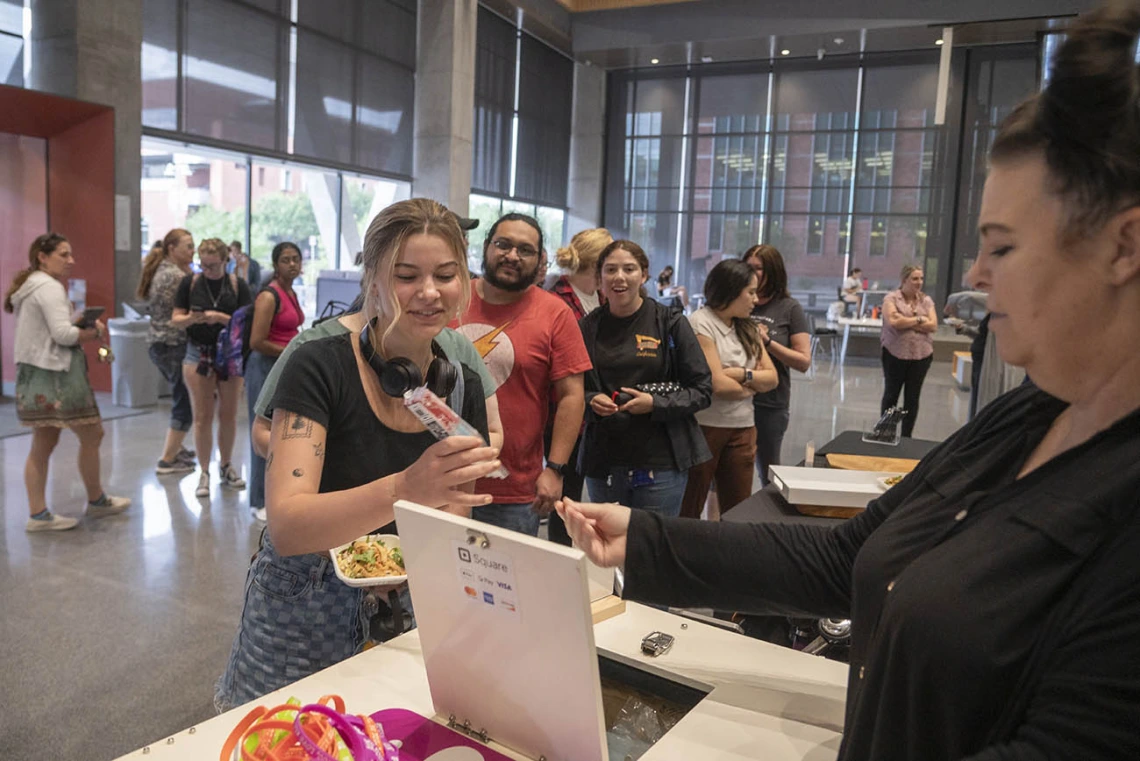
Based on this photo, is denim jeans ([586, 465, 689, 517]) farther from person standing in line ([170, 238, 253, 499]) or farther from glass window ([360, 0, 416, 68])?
glass window ([360, 0, 416, 68])

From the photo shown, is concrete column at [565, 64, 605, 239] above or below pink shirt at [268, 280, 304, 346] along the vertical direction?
above

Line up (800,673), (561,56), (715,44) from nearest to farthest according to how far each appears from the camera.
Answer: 1. (800,673)
2. (715,44)
3. (561,56)

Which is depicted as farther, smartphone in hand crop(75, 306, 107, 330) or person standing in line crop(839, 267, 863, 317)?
person standing in line crop(839, 267, 863, 317)

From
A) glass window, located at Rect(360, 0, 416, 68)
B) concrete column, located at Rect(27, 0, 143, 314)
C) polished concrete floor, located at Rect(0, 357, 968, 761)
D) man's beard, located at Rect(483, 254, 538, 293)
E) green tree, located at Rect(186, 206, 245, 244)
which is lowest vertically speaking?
polished concrete floor, located at Rect(0, 357, 968, 761)

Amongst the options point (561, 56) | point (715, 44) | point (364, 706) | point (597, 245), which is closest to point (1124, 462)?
point (364, 706)

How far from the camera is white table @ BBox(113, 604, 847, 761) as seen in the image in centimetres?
113

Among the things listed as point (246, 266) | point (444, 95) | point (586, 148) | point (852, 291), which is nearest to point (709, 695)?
point (246, 266)

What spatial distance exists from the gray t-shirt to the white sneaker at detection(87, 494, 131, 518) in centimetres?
345

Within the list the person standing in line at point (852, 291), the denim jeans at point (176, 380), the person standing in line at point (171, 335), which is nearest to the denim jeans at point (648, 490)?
the denim jeans at point (176, 380)

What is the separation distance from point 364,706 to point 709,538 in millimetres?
558

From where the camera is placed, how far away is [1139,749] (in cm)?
65

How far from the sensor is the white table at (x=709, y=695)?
1.13 m

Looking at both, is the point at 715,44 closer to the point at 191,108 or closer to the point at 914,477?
the point at 191,108

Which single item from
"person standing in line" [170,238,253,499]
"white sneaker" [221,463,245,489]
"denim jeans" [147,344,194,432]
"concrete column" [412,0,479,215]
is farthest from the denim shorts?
"concrete column" [412,0,479,215]
